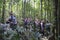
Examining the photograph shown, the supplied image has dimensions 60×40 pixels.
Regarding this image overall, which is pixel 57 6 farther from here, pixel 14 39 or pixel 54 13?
pixel 14 39

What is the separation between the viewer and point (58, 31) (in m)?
2.93

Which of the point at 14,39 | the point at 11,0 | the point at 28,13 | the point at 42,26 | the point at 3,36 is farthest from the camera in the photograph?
the point at 28,13

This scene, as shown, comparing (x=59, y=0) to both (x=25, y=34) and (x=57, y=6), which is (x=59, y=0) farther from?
(x=25, y=34)

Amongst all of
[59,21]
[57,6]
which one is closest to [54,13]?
[57,6]

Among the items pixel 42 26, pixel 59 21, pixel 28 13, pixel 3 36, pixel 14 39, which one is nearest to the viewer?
pixel 59 21

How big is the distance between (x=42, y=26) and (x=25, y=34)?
3522 mm

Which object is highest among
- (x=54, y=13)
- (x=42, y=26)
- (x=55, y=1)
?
(x=55, y=1)

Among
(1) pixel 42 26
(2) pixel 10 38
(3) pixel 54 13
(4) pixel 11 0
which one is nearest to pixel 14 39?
(2) pixel 10 38

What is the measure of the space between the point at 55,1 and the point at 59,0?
5.1 inches

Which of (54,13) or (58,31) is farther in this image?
(54,13)

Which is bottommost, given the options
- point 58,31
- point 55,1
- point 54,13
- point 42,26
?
point 42,26

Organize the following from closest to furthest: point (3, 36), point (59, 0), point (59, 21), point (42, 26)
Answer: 1. point (59, 21)
2. point (59, 0)
3. point (3, 36)
4. point (42, 26)

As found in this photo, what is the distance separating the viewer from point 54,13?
3.25m

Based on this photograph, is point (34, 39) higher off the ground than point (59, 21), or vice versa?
point (59, 21)
